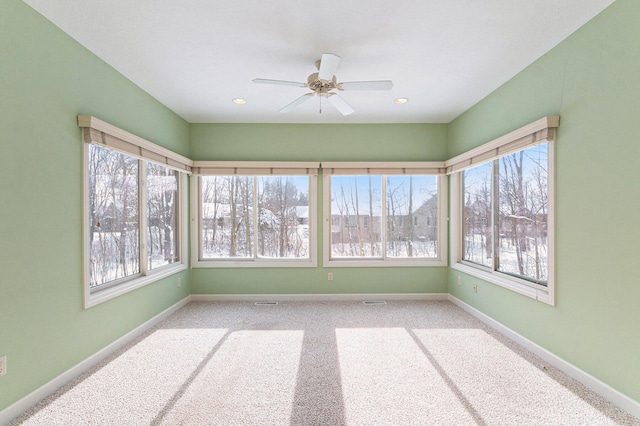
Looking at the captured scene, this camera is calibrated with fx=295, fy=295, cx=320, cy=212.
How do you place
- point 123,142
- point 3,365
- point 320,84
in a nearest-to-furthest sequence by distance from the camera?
point 3,365, point 320,84, point 123,142

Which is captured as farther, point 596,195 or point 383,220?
point 383,220

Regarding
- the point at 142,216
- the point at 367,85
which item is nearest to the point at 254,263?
the point at 142,216

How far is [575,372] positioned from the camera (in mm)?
2164

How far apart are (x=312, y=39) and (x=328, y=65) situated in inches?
10.7

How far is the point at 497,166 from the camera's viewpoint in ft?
10.6

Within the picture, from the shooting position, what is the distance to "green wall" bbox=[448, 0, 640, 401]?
1796 mm

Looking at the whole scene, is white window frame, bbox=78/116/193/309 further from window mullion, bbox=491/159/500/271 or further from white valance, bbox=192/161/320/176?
window mullion, bbox=491/159/500/271

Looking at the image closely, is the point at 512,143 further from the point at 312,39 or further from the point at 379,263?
the point at 379,263

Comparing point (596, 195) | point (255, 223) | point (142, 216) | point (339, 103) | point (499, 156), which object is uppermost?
point (339, 103)

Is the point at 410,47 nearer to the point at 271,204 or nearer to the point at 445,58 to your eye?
the point at 445,58

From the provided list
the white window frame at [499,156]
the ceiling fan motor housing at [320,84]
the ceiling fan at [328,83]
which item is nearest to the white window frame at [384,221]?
the white window frame at [499,156]

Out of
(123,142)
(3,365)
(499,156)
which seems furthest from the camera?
(499,156)

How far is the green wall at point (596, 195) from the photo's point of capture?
5.89 feet

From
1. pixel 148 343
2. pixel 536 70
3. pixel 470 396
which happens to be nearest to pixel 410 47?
pixel 536 70
